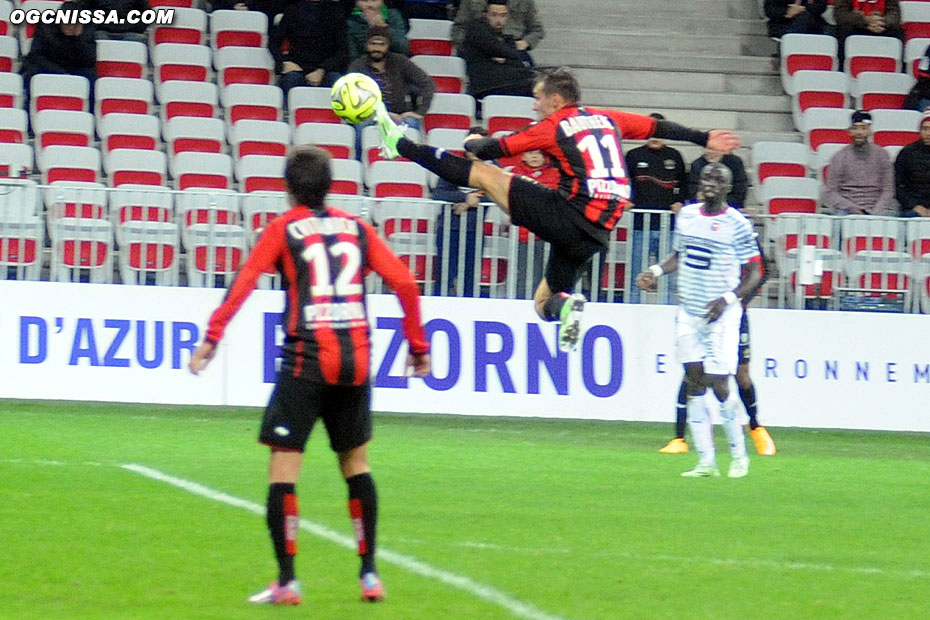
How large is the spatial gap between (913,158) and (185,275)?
7.51 metres

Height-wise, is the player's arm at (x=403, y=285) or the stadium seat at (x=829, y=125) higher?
the stadium seat at (x=829, y=125)

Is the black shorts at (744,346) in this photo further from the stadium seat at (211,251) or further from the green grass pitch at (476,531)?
the stadium seat at (211,251)

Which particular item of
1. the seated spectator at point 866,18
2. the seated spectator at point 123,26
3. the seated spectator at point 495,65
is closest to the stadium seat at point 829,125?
the seated spectator at point 866,18

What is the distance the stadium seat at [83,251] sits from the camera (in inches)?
560

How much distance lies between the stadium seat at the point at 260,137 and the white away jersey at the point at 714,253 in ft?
22.7

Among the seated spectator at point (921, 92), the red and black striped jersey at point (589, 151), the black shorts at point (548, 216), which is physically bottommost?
the black shorts at point (548, 216)

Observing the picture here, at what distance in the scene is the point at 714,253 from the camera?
Answer: 10664 millimetres

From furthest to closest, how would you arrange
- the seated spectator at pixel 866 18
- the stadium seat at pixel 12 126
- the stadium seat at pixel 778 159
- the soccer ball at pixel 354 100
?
1. the seated spectator at pixel 866 18
2. the stadium seat at pixel 778 159
3. the stadium seat at pixel 12 126
4. the soccer ball at pixel 354 100

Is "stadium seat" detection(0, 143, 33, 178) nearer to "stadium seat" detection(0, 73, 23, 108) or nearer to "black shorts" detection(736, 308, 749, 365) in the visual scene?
"stadium seat" detection(0, 73, 23, 108)

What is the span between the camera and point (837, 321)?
14.4 meters

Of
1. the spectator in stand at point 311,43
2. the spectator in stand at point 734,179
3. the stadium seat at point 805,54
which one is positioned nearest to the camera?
the spectator in stand at point 734,179

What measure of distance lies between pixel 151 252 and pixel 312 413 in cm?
879

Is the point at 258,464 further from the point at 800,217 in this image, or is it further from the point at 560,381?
the point at 800,217

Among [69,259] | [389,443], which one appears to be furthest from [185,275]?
[389,443]
